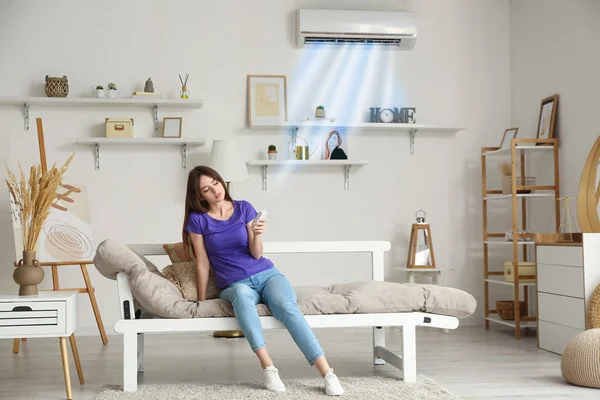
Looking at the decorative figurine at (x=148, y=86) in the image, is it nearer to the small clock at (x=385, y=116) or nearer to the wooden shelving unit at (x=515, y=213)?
the small clock at (x=385, y=116)

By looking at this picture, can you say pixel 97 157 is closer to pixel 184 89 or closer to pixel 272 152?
pixel 184 89

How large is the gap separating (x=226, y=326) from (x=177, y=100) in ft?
7.75

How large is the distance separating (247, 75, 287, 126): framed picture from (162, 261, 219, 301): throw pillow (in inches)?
79.6

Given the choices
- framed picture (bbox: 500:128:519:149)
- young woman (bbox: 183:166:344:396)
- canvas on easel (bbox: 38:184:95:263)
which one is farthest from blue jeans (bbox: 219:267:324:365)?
framed picture (bbox: 500:128:519:149)

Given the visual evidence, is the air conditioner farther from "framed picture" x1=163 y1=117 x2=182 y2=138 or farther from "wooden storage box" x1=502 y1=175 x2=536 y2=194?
"wooden storage box" x1=502 y1=175 x2=536 y2=194

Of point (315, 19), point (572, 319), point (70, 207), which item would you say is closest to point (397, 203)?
point (315, 19)

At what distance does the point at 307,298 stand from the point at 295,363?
797mm

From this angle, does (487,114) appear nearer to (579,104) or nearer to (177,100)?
(579,104)

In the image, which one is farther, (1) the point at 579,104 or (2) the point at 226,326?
(1) the point at 579,104

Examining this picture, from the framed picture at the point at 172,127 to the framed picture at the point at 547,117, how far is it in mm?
2488

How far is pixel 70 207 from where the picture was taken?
4.69 metres

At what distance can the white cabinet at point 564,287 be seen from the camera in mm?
3871

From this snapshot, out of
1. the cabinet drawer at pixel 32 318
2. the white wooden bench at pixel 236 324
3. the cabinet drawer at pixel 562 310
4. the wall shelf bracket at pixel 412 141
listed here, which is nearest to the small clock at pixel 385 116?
the wall shelf bracket at pixel 412 141

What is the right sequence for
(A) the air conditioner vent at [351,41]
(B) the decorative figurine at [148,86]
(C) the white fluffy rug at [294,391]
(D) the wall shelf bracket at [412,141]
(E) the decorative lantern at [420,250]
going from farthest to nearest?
(D) the wall shelf bracket at [412,141], (A) the air conditioner vent at [351,41], (E) the decorative lantern at [420,250], (B) the decorative figurine at [148,86], (C) the white fluffy rug at [294,391]
